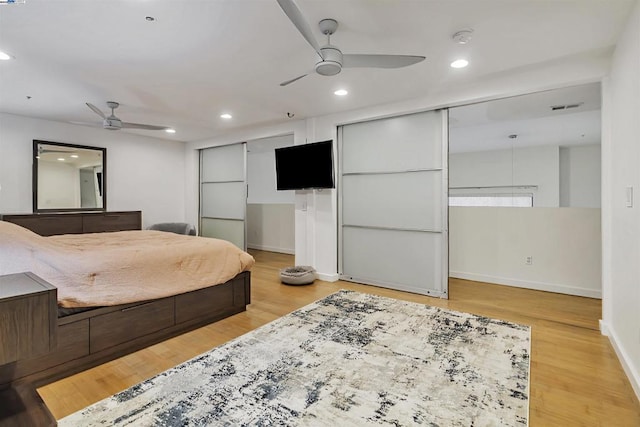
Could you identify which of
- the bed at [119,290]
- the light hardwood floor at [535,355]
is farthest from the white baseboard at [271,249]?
the bed at [119,290]

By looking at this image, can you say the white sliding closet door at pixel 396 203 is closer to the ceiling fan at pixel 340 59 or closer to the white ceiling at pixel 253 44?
the white ceiling at pixel 253 44

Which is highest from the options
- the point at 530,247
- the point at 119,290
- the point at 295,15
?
the point at 295,15

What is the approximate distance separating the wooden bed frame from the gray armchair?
3290 mm

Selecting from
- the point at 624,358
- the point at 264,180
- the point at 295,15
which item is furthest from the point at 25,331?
the point at 264,180

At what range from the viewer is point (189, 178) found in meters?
6.73

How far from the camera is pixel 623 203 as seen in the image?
7.52ft

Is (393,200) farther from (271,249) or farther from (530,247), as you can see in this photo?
(271,249)

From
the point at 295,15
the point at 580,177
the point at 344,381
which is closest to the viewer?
the point at 295,15

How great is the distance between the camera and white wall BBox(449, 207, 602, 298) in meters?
3.93

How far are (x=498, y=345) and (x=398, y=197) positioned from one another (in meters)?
2.12

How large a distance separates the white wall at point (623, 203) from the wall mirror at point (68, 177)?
661 centimetres

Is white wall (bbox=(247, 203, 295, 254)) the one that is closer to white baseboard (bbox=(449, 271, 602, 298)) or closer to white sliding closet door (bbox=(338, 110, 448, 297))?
white sliding closet door (bbox=(338, 110, 448, 297))

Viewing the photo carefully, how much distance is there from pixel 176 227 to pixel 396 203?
427 centimetres

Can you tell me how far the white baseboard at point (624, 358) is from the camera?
1948mm
